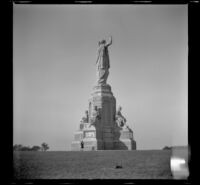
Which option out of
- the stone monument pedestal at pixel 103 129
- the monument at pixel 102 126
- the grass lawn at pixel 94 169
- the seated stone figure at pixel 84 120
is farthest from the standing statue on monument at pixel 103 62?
the grass lawn at pixel 94 169

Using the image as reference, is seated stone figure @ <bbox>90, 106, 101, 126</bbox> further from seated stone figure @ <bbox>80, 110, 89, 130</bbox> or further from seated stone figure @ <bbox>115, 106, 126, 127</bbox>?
seated stone figure @ <bbox>115, 106, 126, 127</bbox>

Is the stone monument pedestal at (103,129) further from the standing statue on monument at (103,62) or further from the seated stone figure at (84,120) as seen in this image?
the standing statue on monument at (103,62)

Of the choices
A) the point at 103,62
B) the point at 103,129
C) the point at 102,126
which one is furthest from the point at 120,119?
the point at 103,62

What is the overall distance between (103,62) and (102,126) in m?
8.12

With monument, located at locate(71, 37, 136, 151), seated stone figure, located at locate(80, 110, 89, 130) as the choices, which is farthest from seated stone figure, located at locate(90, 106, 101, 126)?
seated stone figure, located at locate(80, 110, 89, 130)

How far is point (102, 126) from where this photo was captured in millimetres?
47250

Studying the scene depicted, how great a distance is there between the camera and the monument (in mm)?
45344

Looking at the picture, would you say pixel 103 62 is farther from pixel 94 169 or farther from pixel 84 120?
pixel 94 169

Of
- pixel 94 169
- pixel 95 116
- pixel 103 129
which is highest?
pixel 95 116

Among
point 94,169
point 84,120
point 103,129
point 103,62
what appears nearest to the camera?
point 94,169
